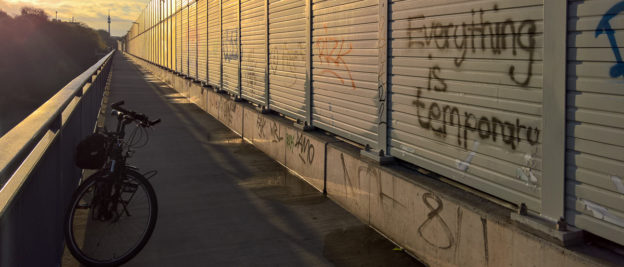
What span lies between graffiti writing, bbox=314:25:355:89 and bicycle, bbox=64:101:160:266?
251 cm

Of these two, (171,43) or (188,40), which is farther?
(171,43)

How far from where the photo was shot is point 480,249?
3691 mm

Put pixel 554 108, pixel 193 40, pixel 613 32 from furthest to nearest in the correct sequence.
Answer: pixel 193 40 → pixel 554 108 → pixel 613 32

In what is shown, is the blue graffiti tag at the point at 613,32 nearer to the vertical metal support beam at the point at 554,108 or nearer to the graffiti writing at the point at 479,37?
the vertical metal support beam at the point at 554,108

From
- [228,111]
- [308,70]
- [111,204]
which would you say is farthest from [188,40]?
[111,204]

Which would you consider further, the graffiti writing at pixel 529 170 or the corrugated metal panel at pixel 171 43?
the corrugated metal panel at pixel 171 43

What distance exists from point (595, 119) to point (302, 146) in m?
4.59

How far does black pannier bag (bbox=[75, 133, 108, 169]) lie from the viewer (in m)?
4.42

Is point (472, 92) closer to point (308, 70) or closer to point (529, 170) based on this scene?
point (529, 170)

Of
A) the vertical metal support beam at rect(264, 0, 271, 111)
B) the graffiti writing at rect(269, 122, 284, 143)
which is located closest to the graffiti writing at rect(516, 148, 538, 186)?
the graffiti writing at rect(269, 122, 284, 143)

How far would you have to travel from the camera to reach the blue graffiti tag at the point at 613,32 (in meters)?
2.78

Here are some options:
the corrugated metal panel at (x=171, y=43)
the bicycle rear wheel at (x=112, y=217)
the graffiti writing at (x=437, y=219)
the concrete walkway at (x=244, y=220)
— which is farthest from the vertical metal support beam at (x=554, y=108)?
the corrugated metal panel at (x=171, y=43)

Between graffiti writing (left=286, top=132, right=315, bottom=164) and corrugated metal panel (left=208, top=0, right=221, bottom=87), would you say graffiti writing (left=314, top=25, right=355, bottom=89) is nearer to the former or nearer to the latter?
graffiti writing (left=286, top=132, right=315, bottom=164)

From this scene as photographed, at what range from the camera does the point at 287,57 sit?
8.11 m
